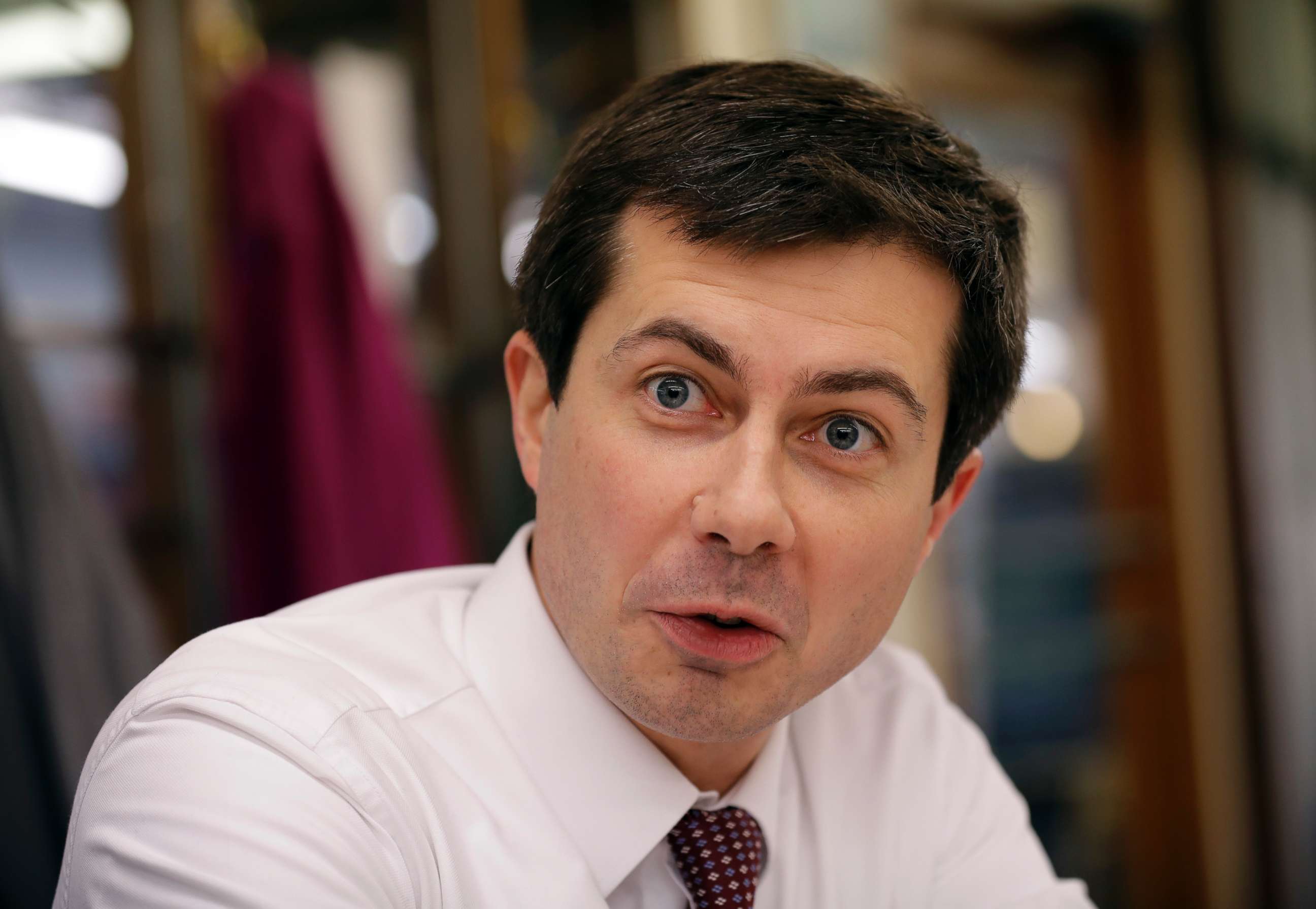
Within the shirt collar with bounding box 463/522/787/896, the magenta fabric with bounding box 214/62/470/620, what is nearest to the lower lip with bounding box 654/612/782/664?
the shirt collar with bounding box 463/522/787/896

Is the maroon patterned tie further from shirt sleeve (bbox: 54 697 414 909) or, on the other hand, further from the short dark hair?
the short dark hair

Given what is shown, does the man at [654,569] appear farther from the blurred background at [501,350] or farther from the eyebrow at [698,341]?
the blurred background at [501,350]

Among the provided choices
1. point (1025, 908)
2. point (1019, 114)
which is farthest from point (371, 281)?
point (1019, 114)

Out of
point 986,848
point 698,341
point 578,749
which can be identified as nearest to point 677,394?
point 698,341

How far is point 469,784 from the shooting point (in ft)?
2.96

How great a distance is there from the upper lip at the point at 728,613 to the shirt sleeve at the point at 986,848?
A: 482 millimetres

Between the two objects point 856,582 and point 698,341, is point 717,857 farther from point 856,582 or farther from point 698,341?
point 698,341

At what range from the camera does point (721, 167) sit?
0.92m

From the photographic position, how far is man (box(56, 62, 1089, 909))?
0.79 metres

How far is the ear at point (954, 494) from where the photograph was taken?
3.67 ft

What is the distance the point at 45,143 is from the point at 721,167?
1.21m

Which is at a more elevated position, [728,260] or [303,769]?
[728,260]

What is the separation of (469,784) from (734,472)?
0.35 m

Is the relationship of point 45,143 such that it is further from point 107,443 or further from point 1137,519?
point 1137,519
